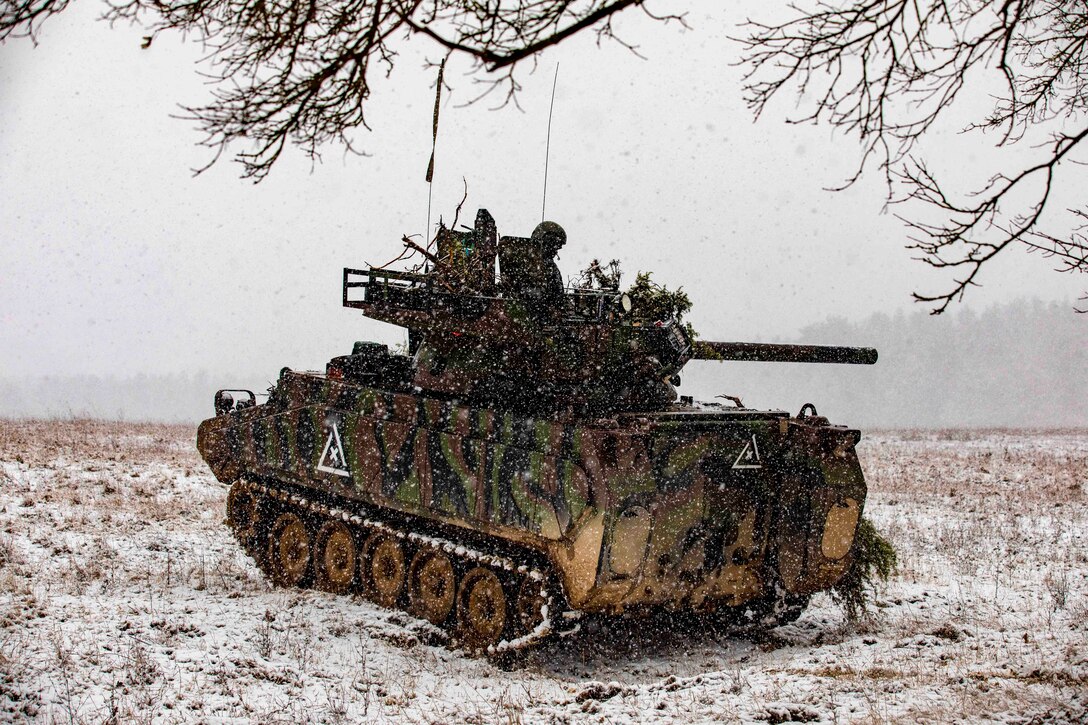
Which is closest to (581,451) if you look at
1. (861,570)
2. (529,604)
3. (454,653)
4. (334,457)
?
(529,604)

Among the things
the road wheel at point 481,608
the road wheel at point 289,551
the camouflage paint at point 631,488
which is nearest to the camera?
the camouflage paint at point 631,488

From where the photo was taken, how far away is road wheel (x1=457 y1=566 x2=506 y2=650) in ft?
26.2

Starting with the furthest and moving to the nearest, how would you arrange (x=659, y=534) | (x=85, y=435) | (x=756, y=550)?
(x=85, y=435), (x=756, y=550), (x=659, y=534)

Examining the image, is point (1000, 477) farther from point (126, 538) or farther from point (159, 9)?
point (159, 9)

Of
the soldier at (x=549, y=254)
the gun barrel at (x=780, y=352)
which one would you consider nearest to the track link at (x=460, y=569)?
the soldier at (x=549, y=254)

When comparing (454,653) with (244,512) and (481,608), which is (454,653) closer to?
(481,608)

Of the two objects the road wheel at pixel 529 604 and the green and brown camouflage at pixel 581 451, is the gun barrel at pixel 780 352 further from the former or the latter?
the road wheel at pixel 529 604

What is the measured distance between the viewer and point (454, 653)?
818 centimetres

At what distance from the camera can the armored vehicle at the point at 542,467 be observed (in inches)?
300

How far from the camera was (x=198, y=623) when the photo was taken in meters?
8.49

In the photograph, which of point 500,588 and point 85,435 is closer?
point 500,588

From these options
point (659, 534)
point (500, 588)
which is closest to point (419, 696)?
point (500, 588)

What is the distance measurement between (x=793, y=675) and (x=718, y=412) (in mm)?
2259

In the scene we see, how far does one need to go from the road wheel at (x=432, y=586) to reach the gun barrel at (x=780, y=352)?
9.34 ft
